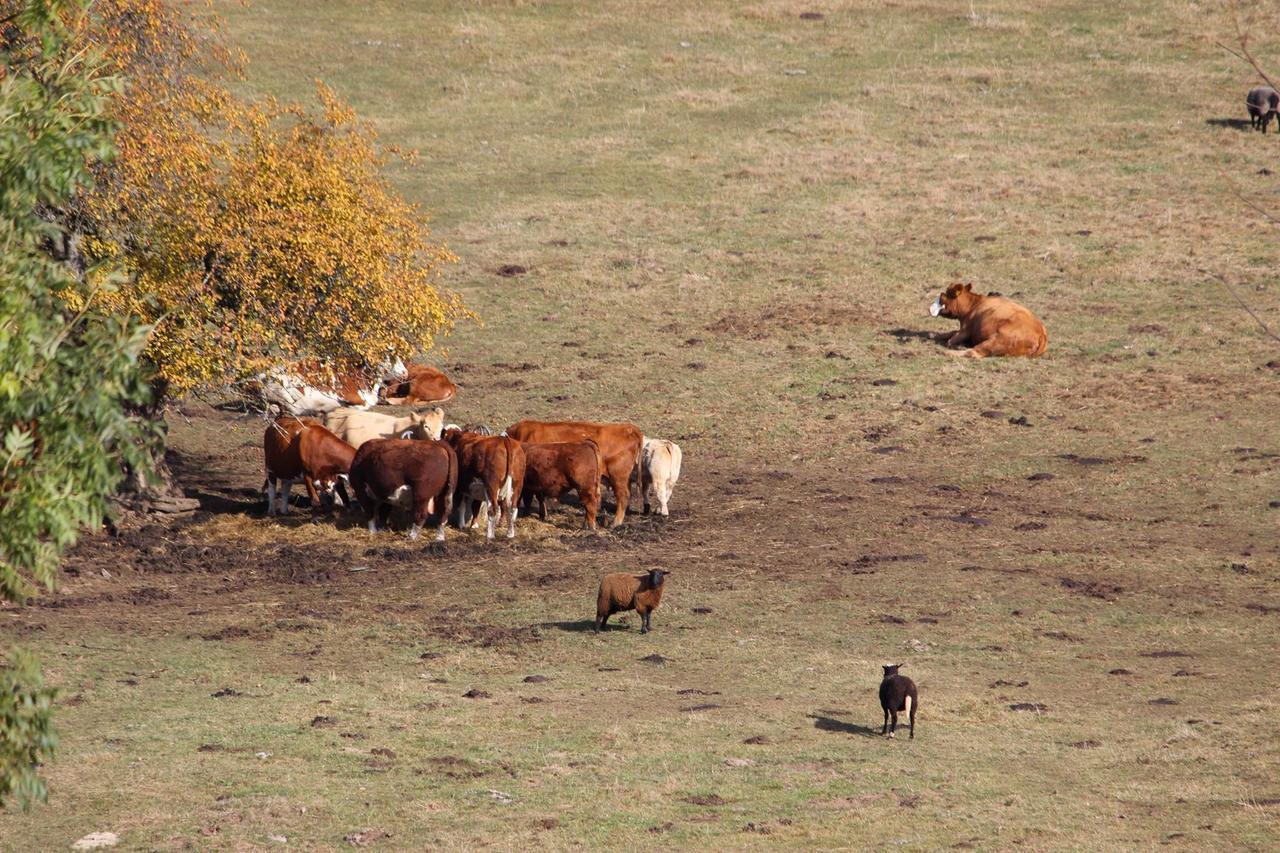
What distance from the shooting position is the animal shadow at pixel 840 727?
13820 mm

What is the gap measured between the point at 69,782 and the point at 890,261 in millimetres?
25482

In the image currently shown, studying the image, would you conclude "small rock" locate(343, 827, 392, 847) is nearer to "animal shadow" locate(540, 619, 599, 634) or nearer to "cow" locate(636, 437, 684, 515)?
"animal shadow" locate(540, 619, 599, 634)

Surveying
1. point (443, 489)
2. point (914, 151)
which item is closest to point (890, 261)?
point (914, 151)

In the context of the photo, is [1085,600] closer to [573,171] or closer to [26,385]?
[26,385]

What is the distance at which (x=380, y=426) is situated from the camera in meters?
23.6

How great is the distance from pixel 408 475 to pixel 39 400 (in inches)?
490

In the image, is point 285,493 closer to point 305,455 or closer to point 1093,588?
point 305,455

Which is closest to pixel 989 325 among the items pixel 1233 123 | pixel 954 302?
pixel 954 302

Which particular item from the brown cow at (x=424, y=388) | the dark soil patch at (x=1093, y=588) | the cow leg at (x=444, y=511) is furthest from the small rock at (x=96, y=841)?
the brown cow at (x=424, y=388)

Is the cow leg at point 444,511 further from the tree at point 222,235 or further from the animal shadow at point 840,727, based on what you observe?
the animal shadow at point 840,727

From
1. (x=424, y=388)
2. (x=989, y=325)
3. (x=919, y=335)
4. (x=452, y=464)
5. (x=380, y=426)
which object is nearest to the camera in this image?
(x=452, y=464)

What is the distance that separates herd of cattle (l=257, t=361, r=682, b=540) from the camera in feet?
67.2

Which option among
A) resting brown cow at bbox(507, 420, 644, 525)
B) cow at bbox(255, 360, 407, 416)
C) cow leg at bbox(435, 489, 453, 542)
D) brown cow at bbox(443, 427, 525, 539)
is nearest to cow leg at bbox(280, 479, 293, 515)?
cow at bbox(255, 360, 407, 416)

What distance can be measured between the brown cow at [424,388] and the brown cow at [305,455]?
18.8ft
